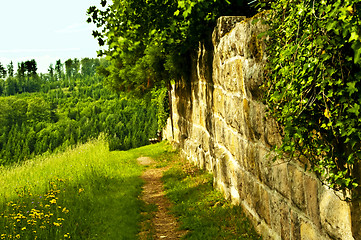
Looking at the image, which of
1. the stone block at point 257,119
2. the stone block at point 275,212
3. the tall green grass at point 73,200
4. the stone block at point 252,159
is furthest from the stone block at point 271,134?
the tall green grass at point 73,200

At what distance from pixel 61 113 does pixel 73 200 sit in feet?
373

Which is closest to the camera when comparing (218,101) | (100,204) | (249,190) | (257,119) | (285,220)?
(285,220)

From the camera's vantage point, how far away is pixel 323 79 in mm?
2736

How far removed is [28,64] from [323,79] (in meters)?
136

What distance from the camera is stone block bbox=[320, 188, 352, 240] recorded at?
3011 mm

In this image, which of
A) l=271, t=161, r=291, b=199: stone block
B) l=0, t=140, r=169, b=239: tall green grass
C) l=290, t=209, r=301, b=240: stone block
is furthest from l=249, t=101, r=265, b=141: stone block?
l=0, t=140, r=169, b=239: tall green grass

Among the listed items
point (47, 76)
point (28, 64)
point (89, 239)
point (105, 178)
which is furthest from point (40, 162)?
point (47, 76)

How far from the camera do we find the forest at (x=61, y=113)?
76.4 metres

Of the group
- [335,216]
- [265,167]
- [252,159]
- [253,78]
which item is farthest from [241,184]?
[335,216]

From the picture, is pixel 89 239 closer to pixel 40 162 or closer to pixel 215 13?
pixel 215 13

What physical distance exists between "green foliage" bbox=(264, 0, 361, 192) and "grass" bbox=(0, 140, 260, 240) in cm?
272

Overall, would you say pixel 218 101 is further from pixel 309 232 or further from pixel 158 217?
pixel 309 232

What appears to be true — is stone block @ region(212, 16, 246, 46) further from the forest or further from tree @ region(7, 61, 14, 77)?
Result: tree @ region(7, 61, 14, 77)

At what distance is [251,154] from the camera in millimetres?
5512
